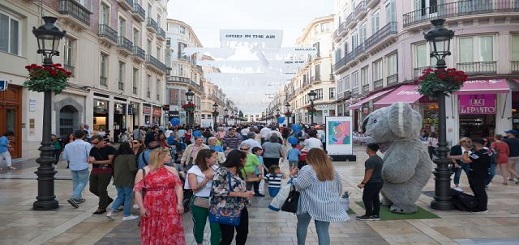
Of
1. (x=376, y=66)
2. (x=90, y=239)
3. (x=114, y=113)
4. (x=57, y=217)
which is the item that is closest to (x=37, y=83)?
(x=57, y=217)

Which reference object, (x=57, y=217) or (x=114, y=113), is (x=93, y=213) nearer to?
(x=57, y=217)

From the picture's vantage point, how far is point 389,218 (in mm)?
7789

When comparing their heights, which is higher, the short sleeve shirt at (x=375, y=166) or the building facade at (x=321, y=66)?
the building facade at (x=321, y=66)

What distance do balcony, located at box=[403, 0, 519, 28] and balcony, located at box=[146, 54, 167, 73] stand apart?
21.3m

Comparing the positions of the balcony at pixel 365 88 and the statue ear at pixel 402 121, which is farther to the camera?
the balcony at pixel 365 88

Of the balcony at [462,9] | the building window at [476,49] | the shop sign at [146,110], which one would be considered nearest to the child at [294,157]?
the balcony at [462,9]

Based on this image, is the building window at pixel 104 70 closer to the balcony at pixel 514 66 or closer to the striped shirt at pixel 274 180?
the striped shirt at pixel 274 180

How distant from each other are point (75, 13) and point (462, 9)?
20582 mm

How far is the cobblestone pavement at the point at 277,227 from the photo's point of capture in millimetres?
6328

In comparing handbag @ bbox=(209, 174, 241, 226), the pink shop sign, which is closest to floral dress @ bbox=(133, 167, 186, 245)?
handbag @ bbox=(209, 174, 241, 226)

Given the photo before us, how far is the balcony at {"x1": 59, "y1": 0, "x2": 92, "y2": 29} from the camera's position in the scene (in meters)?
20.7

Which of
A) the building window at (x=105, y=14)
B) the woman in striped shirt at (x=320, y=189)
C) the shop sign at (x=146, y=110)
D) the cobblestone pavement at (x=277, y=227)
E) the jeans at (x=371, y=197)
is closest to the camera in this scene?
the woman in striped shirt at (x=320, y=189)

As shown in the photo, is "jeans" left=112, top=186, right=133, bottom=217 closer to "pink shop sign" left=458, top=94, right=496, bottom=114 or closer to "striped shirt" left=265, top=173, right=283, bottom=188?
"striped shirt" left=265, top=173, right=283, bottom=188

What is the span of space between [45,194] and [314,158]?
20.3 feet
